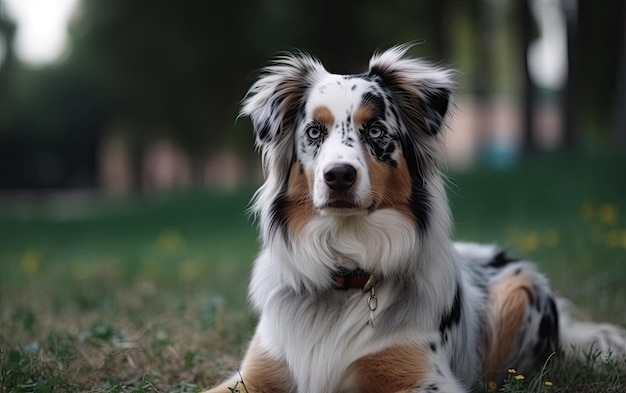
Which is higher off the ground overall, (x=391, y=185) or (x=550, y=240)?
(x=391, y=185)

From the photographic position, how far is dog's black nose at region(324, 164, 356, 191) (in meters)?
3.92

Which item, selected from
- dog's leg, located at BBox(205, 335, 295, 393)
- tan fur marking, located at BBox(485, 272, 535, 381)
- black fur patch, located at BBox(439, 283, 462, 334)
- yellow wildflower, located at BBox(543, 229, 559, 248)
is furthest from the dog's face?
yellow wildflower, located at BBox(543, 229, 559, 248)

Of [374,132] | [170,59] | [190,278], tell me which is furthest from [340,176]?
[170,59]

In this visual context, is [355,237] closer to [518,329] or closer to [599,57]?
[518,329]

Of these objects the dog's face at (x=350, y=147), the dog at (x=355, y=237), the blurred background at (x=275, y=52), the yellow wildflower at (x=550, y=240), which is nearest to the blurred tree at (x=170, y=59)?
the blurred background at (x=275, y=52)

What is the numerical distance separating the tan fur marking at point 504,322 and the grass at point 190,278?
306 mm

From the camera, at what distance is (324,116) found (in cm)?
429

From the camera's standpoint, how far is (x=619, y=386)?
4.39 meters

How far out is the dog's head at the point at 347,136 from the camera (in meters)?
4.08

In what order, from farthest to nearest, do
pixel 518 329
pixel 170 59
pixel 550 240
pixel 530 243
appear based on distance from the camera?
pixel 170 59 → pixel 550 240 → pixel 530 243 → pixel 518 329

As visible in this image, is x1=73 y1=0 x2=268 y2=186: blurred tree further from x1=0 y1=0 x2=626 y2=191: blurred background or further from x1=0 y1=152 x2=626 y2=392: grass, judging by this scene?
x1=0 y1=152 x2=626 y2=392: grass

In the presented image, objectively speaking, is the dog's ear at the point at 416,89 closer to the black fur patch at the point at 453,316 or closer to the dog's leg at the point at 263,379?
the black fur patch at the point at 453,316

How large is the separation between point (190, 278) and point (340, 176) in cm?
552

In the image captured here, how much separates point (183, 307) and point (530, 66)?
13900 millimetres
